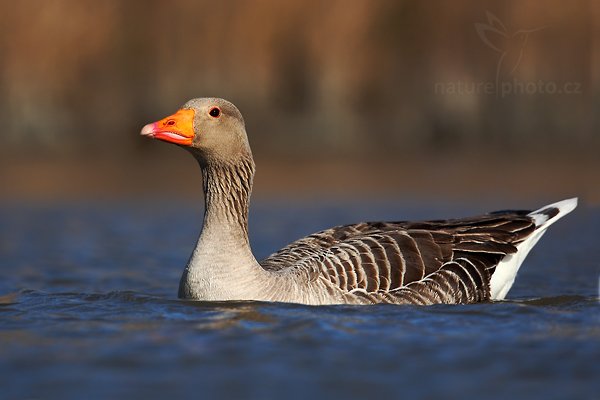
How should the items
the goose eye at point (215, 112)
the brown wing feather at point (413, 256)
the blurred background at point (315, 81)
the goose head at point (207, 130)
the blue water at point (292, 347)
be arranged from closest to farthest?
the blue water at point (292, 347), the goose head at point (207, 130), the brown wing feather at point (413, 256), the goose eye at point (215, 112), the blurred background at point (315, 81)

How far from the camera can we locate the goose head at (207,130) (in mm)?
9891

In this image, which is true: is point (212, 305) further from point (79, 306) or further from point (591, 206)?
point (591, 206)

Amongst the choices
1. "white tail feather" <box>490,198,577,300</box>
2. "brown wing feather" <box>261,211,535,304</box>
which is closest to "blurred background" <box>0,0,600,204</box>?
"white tail feather" <box>490,198,577,300</box>

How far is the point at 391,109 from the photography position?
2808cm

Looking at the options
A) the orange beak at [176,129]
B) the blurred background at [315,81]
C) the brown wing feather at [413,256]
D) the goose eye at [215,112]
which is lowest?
the brown wing feather at [413,256]

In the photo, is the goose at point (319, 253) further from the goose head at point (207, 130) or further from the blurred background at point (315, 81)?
the blurred background at point (315, 81)

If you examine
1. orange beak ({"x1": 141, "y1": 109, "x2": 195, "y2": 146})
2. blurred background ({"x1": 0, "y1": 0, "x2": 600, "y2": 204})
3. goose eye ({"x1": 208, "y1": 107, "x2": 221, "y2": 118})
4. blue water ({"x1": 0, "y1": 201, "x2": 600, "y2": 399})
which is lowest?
→ blue water ({"x1": 0, "y1": 201, "x2": 600, "y2": 399})

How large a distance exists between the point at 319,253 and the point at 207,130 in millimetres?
1525

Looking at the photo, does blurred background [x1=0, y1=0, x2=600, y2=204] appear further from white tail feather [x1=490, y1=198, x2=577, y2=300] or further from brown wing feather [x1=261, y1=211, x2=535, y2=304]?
brown wing feather [x1=261, y1=211, x2=535, y2=304]

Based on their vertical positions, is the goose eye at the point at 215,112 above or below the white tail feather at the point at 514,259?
above

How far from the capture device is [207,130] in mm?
10016

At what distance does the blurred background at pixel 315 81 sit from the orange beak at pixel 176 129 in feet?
49.9

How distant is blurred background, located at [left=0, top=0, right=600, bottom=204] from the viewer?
86.4ft

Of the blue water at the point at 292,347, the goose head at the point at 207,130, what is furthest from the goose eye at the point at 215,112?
the blue water at the point at 292,347
